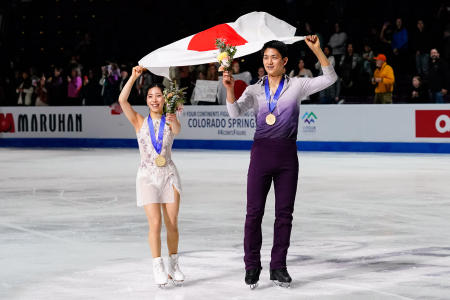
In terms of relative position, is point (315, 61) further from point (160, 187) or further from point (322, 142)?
point (160, 187)

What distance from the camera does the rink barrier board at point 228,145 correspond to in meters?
22.0

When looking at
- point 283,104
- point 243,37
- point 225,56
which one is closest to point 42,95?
point 243,37

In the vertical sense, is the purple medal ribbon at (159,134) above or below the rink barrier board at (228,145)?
above

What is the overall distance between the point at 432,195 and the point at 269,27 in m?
5.70

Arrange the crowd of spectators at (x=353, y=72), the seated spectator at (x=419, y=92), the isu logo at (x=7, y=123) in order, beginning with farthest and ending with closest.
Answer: the isu logo at (x=7, y=123) → the crowd of spectators at (x=353, y=72) → the seated spectator at (x=419, y=92)

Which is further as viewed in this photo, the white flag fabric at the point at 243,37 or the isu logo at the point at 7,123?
the isu logo at the point at 7,123

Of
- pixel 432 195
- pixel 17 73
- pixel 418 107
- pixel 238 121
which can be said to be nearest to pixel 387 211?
pixel 432 195

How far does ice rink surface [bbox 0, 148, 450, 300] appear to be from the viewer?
21.8 feet

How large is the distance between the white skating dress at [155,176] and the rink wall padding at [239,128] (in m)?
15.8

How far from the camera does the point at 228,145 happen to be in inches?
974

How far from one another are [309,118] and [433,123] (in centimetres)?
328

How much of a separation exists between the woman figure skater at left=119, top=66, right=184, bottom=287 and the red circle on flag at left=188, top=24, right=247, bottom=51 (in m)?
1.40

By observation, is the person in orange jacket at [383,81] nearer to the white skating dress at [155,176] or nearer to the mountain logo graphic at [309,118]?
the mountain logo graphic at [309,118]

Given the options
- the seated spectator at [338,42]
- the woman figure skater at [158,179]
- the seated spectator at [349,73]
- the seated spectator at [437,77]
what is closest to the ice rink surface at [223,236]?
the woman figure skater at [158,179]
